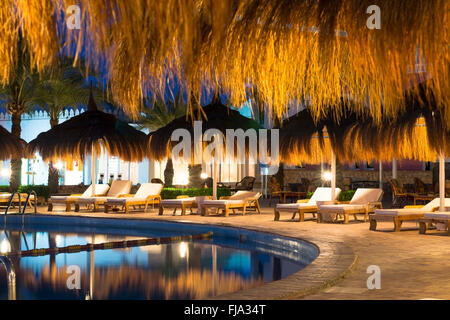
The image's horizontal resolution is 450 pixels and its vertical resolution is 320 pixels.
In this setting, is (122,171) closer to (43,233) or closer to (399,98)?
(43,233)

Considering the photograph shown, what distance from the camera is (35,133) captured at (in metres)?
29.8

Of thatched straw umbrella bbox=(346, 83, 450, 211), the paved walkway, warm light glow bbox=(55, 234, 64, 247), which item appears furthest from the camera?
warm light glow bbox=(55, 234, 64, 247)

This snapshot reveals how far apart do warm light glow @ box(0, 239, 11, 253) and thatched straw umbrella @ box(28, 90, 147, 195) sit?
6049 mm

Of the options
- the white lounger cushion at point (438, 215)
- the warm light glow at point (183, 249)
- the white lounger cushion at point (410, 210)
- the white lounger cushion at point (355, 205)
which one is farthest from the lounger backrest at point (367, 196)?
the warm light glow at point (183, 249)

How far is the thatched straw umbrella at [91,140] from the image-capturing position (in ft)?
55.7

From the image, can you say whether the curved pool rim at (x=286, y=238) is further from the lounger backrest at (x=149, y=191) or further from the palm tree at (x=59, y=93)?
the palm tree at (x=59, y=93)

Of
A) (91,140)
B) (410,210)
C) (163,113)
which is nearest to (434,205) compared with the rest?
(410,210)

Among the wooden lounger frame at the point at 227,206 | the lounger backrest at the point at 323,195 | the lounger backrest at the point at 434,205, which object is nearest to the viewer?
the lounger backrest at the point at 434,205

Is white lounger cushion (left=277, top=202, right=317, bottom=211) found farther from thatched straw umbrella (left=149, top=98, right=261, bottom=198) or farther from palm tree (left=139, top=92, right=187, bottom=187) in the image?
palm tree (left=139, top=92, right=187, bottom=187)

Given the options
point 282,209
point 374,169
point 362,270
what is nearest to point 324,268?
point 362,270

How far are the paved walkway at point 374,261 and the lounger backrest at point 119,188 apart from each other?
6201 millimetres

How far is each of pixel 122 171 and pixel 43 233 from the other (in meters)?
16.4

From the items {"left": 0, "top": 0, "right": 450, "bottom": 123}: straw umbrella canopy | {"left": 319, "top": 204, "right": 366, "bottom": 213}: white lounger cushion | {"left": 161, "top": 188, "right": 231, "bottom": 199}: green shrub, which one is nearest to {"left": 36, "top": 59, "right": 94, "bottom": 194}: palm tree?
{"left": 161, "top": 188, "right": 231, "bottom": 199}: green shrub

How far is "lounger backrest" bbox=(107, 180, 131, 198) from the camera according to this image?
17266 mm
